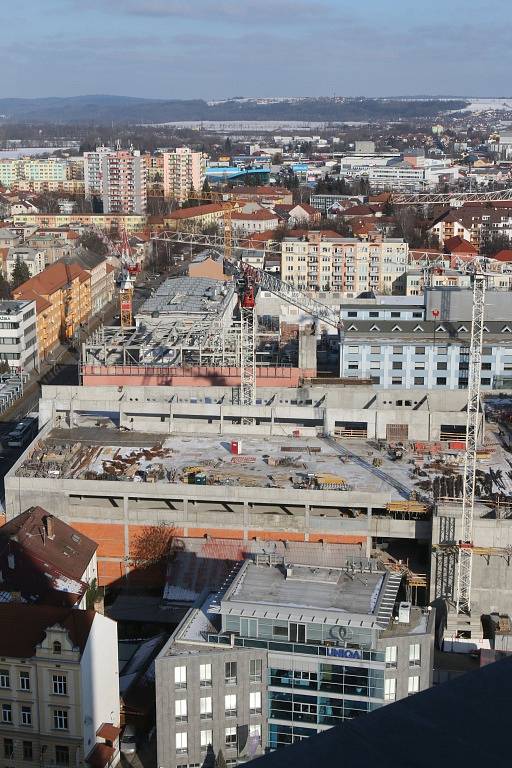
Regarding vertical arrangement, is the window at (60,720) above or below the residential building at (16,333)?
below

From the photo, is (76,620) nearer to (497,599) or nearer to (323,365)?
(497,599)

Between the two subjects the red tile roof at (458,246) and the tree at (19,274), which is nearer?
the tree at (19,274)

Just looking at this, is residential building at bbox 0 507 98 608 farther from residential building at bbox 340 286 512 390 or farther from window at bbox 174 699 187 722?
residential building at bbox 340 286 512 390

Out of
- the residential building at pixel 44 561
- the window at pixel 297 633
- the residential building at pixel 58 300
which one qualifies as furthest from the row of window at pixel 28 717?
the residential building at pixel 58 300

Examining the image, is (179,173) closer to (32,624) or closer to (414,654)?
(32,624)

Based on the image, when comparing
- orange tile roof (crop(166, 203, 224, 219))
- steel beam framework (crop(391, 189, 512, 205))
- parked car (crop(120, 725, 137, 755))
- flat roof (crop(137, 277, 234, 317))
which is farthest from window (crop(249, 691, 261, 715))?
steel beam framework (crop(391, 189, 512, 205))

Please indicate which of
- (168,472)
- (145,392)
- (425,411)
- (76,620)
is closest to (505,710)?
(76,620)

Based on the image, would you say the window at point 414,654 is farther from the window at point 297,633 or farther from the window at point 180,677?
the window at point 180,677
